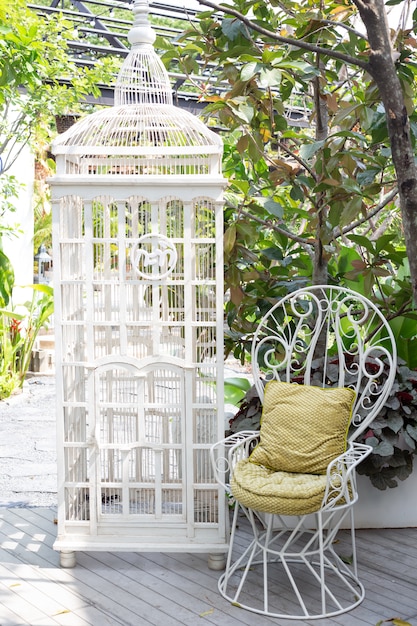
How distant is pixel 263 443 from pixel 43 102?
4.60 m

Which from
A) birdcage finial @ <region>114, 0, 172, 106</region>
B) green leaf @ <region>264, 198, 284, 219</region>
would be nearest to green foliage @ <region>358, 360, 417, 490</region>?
green leaf @ <region>264, 198, 284, 219</region>

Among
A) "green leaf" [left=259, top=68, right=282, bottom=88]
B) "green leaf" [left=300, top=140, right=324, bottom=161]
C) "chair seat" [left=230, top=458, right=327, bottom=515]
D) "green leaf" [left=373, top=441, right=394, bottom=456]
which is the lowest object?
"chair seat" [left=230, top=458, right=327, bottom=515]

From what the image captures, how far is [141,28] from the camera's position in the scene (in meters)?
3.59

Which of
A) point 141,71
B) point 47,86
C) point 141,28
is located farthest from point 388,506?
point 47,86

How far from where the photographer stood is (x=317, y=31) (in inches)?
148

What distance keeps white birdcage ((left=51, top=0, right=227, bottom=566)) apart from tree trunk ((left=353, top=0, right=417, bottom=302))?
1.02 metres

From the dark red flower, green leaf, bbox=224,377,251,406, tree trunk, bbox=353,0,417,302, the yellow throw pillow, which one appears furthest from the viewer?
green leaf, bbox=224,377,251,406

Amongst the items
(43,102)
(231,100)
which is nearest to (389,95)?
(231,100)

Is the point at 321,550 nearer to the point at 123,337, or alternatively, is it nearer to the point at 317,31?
the point at 123,337

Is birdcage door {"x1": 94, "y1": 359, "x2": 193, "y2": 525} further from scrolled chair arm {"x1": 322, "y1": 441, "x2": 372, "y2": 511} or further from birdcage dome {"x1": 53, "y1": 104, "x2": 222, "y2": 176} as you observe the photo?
birdcage dome {"x1": 53, "y1": 104, "x2": 222, "y2": 176}

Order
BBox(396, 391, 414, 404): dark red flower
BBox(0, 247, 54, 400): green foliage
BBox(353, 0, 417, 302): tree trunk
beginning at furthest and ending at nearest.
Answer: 1. BBox(0, 247, 54, 400): green foliage
2. BBox(396, 391, 414, 404): dark red flower
3. BBox(353, 0, 417, 302): tree trunk

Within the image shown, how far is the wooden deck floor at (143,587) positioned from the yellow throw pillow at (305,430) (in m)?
0.56

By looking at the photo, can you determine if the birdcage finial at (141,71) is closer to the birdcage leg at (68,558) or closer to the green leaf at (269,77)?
the green leaf at (269,77)

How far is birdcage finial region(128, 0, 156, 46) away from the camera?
3584 millimetres
